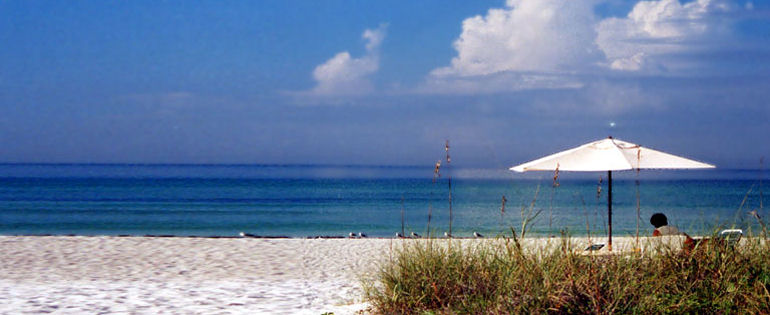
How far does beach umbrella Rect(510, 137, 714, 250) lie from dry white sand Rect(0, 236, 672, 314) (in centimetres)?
104

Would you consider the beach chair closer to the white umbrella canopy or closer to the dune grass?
the dune grass

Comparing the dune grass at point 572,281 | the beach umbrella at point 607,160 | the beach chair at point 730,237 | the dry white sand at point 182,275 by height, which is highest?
the beach umbrella at point 607,160

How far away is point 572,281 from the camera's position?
17.2 feet

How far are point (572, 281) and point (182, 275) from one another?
19.2ft

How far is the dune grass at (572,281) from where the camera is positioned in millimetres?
5207

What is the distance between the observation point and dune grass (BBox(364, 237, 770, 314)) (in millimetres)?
5207

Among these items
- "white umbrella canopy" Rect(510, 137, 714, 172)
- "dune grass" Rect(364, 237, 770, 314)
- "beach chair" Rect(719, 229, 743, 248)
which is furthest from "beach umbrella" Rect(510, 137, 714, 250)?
"dune grass" Rect(364, 237, 770, 314)

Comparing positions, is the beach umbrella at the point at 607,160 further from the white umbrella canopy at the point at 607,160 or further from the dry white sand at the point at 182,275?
the dry white sand at the point at 182,275

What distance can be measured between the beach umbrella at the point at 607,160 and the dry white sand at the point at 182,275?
1044mm

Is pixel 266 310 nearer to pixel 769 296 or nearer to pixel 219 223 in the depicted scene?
pixel 769 296

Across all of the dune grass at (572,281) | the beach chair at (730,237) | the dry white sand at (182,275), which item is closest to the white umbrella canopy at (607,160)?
the dry white sand at (182,275)

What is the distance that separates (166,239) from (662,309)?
11.2 m

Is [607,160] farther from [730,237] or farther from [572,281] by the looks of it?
[572,281]

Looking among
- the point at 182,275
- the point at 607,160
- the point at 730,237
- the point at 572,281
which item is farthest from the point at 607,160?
the point at 182,275
